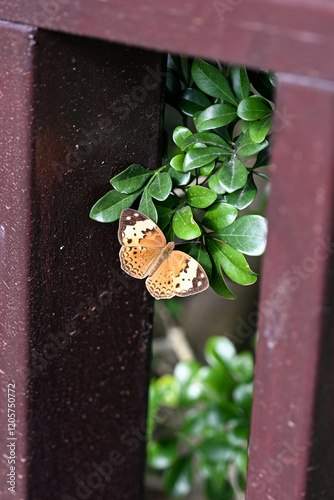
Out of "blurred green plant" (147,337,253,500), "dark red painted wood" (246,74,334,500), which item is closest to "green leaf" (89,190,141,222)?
"dark red painted wood" (246,74,334,500)

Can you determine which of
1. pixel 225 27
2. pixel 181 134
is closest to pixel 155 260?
pixel 181 134

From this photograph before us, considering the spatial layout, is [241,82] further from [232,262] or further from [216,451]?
[216,451]

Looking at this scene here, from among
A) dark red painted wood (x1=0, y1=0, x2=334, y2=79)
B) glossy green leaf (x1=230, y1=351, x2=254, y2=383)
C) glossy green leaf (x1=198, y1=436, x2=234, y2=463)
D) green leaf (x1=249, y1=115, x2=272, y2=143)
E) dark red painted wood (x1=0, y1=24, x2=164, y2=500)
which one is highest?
dark red painted wood (x1=0, y1=0, x2=334, y2=79)

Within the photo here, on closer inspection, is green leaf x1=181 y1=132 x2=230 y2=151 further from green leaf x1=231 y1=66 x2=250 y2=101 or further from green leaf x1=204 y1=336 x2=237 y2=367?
green leaf x1=204 y1=336 x2=237 y2=367

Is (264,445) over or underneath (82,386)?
over

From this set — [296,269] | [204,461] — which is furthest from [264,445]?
[204,461]

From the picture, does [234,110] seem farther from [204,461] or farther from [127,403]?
[204,461]

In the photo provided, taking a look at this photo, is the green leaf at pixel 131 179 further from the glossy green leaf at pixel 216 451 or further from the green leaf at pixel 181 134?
the glossy green leaf at pixel 216 451
